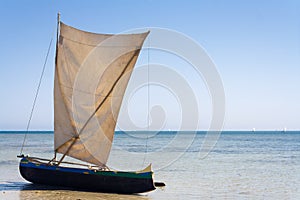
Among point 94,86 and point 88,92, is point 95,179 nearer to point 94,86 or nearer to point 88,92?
point 88,92

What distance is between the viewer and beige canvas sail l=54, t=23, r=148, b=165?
1875cm

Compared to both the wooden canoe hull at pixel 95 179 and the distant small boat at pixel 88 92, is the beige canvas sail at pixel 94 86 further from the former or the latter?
the wooden canoe hull at pixel 95 179

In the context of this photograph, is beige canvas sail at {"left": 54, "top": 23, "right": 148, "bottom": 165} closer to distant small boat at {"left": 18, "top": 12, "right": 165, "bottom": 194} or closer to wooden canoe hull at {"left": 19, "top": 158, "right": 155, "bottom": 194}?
distant small boat at {"left": 18, "top": 12, "right": 165, "bottom": 194}

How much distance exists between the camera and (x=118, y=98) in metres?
18.7

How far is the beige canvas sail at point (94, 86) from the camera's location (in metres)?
18.8

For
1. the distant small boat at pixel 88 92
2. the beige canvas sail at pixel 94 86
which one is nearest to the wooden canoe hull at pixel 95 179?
the distant small boat at pixel 88 92

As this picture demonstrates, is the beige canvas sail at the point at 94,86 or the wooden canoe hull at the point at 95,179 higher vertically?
the beige canvas sail at the point at 94,86

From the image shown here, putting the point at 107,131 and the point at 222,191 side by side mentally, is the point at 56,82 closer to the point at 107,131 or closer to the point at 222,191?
the point at 107,131

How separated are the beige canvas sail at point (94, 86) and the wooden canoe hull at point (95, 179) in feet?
2.71

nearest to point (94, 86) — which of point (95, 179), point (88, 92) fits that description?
point (88, 92)

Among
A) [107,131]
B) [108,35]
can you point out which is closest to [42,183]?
[107,131]

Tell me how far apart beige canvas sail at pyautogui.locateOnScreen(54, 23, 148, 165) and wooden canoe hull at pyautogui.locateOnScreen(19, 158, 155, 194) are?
0.83 meters

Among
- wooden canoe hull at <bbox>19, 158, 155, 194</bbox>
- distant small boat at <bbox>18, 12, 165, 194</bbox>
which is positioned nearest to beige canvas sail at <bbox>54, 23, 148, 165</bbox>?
distant small boat at <bbox>18, 12, 165, 194</bbox>

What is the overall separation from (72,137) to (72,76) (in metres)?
2.64
